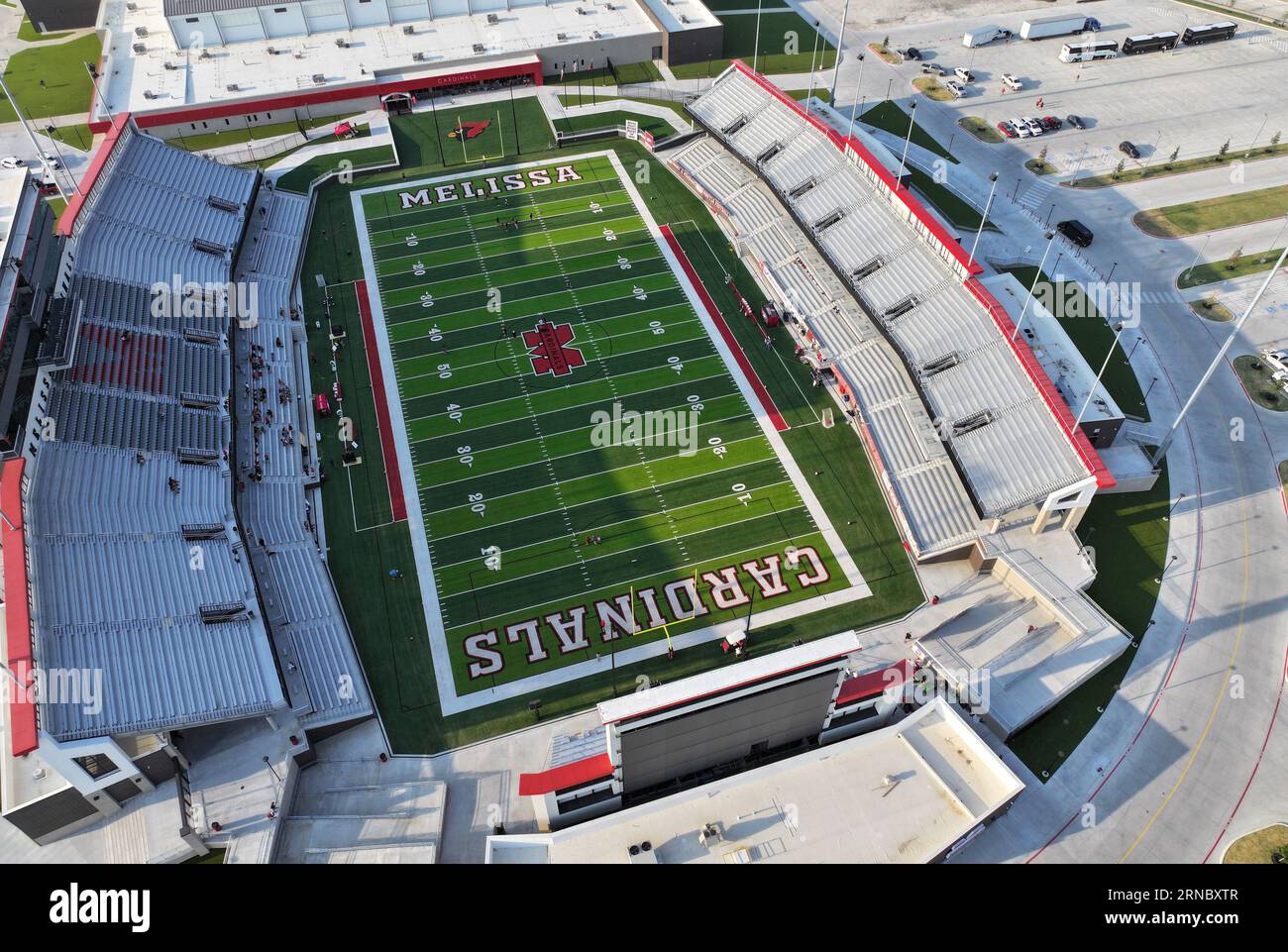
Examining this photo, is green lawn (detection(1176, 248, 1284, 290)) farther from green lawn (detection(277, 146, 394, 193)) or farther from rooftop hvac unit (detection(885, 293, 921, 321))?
green lawn (detection(277, 146, 394, 193))

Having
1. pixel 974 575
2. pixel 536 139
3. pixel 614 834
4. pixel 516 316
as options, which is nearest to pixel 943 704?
pixel 974 575

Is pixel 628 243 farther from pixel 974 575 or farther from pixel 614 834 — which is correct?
pixel 614 834

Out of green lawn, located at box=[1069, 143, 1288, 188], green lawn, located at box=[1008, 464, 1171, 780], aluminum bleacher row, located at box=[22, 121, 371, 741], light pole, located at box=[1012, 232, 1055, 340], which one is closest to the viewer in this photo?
aluminum bleacher row, located at box=[22, 121, 371, 741]

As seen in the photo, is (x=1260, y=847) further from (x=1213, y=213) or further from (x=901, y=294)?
(x=1213, y=213)

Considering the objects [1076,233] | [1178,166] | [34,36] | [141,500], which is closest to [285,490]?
[141,500]

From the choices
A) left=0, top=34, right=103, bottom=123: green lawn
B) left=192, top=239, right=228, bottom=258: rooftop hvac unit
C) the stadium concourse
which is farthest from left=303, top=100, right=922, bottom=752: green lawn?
left=0, top=34, right=103, bottom=123: green lawn

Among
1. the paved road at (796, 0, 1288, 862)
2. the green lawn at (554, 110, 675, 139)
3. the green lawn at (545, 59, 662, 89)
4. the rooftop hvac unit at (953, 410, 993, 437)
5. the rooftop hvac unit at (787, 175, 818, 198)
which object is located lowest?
the paved road at (796, 0, 1288, 862)
